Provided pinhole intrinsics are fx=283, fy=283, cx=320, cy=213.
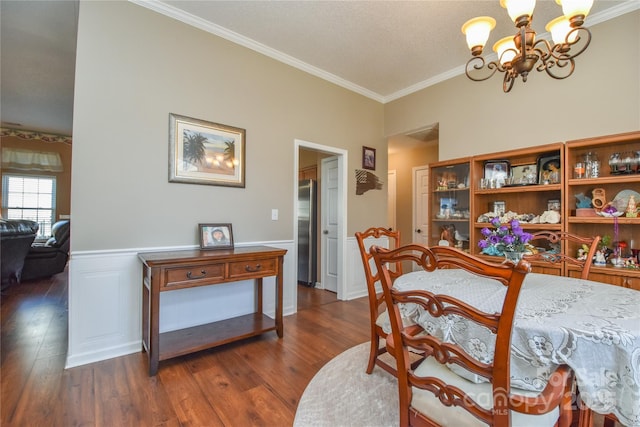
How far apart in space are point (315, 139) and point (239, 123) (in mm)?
982

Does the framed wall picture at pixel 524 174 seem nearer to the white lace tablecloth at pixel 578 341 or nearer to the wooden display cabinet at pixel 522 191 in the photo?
the wooden display cabinet at pixel 522 191

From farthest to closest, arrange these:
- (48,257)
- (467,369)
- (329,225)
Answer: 1. (48,257)
2. (329,225)
3. (467,369)

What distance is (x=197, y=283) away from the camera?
2131 millimetres

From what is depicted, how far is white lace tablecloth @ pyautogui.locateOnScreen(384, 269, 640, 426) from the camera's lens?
33.9 inches

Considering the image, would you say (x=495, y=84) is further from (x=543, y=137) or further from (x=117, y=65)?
(x=117, y=65)

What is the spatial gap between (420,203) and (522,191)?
2.52 meters

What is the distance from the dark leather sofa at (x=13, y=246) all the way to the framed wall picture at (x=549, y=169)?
6.31m

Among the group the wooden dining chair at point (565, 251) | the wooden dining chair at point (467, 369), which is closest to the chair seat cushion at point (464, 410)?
the wooden dining chair at point (467, 369)

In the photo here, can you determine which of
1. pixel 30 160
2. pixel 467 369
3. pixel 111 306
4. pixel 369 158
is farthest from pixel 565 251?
pixel 30 160

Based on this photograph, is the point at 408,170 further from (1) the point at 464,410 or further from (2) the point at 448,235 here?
(1) the point at 464,410

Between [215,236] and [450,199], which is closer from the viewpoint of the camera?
[215,236]

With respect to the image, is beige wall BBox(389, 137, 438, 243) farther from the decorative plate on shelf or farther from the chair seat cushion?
the chair seat cushion

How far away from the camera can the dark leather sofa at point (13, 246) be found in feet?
12.2

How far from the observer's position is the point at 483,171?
10.4 ft
